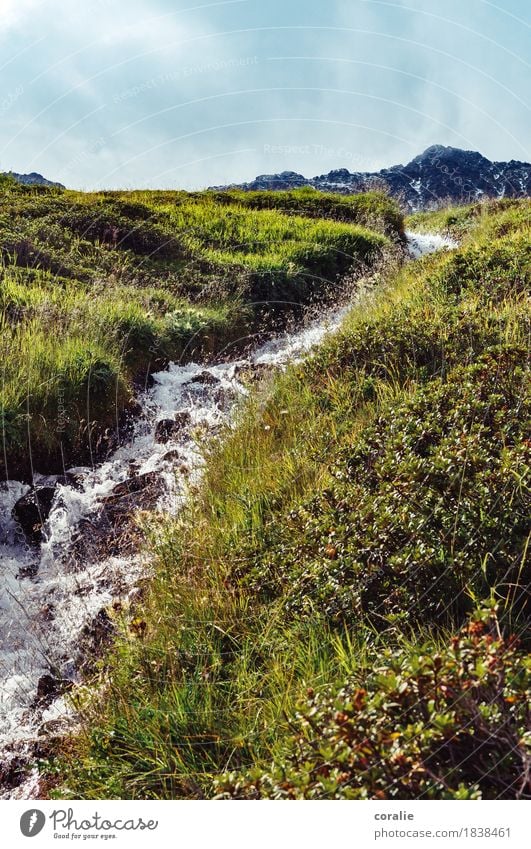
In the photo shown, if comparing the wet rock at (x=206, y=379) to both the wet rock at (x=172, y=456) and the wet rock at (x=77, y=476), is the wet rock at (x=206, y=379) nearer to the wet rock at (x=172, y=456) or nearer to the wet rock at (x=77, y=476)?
the wet rock at (x=172, y=456)

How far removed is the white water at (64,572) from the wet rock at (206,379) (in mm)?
360

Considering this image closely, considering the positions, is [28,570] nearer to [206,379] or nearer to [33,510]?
[33,510]

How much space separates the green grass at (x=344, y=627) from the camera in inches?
80.4

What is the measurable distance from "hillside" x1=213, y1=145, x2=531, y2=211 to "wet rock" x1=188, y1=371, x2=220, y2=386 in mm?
22504

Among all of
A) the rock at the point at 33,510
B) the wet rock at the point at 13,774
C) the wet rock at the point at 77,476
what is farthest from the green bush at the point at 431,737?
the wet rock at the point at 77,476

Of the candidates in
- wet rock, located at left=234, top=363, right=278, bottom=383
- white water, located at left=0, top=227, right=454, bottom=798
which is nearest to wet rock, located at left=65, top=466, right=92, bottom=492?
white water, located at left=0, top=227, right=454, bottom=798

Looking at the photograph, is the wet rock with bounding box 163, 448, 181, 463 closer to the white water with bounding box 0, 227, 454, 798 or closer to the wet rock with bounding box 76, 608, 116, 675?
the white water with bounding box 0, 227, 454, 798

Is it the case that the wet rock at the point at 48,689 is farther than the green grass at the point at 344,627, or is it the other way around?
the wet rock at the point at 48,689

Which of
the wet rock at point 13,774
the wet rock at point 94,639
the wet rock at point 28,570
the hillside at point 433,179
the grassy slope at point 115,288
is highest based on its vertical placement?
the hillside at point 433,179

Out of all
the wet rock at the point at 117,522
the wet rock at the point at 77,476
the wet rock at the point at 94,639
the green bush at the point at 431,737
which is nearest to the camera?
the green bush at the point at 431,737

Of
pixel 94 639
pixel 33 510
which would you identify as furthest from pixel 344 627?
pixel 33 510

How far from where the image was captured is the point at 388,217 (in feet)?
79.2

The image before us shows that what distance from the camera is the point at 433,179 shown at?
5341cm

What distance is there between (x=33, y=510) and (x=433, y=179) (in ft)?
185
